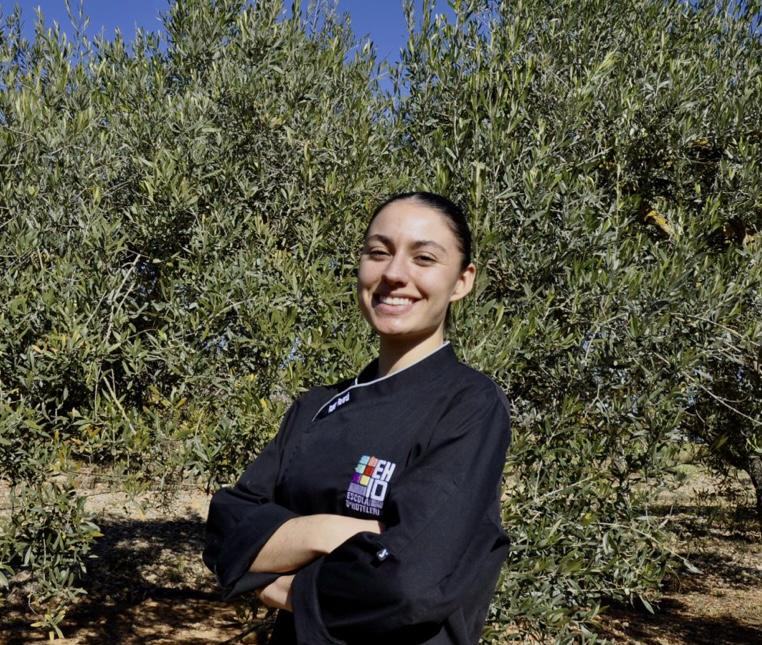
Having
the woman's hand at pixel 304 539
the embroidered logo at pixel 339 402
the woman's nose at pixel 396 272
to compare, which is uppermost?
the woman's nose at pixel 396 272

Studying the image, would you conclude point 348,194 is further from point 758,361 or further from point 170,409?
point 758,361

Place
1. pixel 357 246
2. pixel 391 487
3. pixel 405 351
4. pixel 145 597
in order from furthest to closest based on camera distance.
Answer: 1. pixel 145 597
2. pixel 357 246
3. pixel 405 351
4. pixel 391 487

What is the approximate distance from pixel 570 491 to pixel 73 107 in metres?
5.02

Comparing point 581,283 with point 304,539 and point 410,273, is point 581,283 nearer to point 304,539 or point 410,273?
point 410,273

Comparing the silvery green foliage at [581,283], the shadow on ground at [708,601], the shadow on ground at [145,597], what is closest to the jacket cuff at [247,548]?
the silvery green foliage at [581,283]

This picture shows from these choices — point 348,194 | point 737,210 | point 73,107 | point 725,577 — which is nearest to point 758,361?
point 737,210

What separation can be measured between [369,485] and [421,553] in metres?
0.28

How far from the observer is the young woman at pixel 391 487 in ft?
6.22

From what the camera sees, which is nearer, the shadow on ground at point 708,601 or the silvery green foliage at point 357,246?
the silvery green foliage at point 357,246

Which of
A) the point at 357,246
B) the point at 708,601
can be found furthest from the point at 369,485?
the point at 708,601

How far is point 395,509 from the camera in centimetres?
195

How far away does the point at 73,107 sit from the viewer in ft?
22.3

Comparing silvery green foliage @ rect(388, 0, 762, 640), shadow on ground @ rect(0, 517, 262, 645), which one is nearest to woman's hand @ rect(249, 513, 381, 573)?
silvery green foliage @ rect(388, 0, 762, 640)

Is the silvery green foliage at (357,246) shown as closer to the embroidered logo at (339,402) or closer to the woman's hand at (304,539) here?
the embroidered logo at (339,402)
